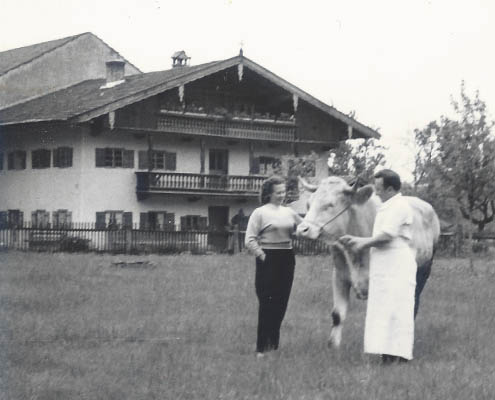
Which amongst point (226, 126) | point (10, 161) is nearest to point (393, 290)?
point (226, 126)

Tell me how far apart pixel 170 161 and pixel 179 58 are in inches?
389

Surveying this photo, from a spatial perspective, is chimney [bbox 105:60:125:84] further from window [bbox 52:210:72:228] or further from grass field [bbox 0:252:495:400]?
grass field [bbox 0:252:495:400]

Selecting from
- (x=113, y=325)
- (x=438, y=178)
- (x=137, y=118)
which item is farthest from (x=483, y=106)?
(x=113, y=325)

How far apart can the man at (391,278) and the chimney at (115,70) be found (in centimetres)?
3186

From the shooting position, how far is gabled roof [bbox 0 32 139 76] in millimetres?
40062

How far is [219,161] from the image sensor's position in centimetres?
3803

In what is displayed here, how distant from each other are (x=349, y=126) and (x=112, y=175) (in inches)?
437

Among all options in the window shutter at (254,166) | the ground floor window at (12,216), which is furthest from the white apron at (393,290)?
the window shutter at (254,166)

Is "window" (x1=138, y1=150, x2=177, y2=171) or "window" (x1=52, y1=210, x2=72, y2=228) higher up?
"window" (x1=138, y1=150, x2=177, y2=171)

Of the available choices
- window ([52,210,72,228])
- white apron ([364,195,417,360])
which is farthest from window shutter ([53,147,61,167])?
white apron ([364,195,417,360])

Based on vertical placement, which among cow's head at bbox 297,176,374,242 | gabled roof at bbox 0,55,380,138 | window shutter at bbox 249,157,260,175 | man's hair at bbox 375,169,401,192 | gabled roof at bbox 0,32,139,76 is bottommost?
cow's head at bbox 297,176,374,242

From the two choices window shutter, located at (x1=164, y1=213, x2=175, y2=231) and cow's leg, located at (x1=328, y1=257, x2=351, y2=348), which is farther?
window shutter, located at (x1=164, y1=213, x2=175, y2=231)

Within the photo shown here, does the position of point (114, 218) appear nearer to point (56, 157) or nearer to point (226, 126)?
point (56, 157)

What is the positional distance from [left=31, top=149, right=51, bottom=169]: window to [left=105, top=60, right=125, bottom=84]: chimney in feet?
17.9
